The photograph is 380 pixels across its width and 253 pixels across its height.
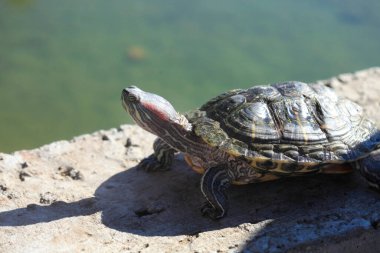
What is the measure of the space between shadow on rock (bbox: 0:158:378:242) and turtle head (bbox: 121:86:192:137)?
1.95 feet

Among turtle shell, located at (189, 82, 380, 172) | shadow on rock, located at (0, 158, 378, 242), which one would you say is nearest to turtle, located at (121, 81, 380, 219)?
turtle shell, located at (189, 82, 380, 172)

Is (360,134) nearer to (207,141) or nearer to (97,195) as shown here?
(207,141)

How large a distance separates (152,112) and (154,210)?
2.70 ft

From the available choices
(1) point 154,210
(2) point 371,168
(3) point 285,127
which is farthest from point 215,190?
(2) point 371,168

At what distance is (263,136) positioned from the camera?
414 cm

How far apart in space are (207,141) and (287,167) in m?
0.68

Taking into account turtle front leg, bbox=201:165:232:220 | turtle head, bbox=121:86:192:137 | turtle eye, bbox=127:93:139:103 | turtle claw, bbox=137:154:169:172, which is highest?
turtle eye, bbox=127:93:139:103

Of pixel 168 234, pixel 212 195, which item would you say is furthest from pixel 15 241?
pixel 212 195

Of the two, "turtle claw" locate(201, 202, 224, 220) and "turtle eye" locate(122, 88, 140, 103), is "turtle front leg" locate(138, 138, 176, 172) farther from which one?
"turtle claw" locate(201, 202, 224, 220)

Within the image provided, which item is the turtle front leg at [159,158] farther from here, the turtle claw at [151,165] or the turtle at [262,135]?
the turtle at [262,135]

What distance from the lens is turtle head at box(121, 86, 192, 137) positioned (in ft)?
14.0

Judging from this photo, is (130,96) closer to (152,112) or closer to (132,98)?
(132,98)

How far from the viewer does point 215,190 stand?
13.5 ft

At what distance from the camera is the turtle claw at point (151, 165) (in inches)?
191
